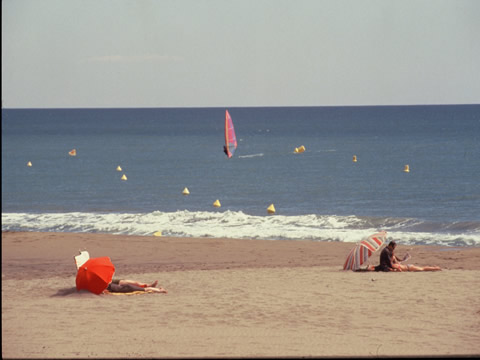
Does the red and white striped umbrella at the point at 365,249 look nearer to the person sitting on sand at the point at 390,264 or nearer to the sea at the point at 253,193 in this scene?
the person sitting on sand at the point at 390,264

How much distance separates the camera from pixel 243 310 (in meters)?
9.60

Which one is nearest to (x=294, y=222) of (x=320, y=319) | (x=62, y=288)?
(x=62, y=288)

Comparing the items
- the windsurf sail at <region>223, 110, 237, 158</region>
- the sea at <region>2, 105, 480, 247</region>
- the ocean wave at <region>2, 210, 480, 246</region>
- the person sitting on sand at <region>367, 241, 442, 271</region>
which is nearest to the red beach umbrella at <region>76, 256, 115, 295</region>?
the sea at <region>2, 105, 480, 247</region>

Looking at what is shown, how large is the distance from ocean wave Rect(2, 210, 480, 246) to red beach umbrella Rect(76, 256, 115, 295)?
33.0 ft

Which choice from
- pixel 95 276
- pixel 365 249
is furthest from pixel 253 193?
pixel 95 276

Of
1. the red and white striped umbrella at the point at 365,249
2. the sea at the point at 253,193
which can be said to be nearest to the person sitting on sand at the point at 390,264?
A: the red and white striped umbrella at the point at 365,249

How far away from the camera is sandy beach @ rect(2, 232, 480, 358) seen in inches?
271

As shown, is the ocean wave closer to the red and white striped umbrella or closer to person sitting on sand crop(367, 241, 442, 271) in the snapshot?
the red and white striped umbrella

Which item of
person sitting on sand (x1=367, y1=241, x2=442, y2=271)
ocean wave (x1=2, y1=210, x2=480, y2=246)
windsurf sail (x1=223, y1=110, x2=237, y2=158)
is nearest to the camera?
person sitting on sand (x1=367, y1=241, x2=442, y2=271)

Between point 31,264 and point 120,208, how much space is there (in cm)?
1393

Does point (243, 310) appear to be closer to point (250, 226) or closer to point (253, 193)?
point (250, 226)

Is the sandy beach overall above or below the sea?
below

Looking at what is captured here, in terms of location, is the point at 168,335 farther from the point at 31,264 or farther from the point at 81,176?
the point at 81,176

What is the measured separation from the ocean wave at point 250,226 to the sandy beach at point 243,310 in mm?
4302
